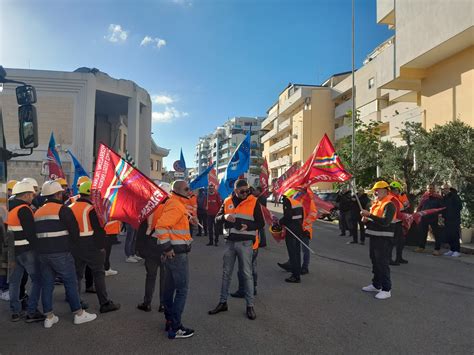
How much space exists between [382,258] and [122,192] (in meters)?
4.32

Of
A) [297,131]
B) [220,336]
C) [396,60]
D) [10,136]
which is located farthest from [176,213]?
[297,131]

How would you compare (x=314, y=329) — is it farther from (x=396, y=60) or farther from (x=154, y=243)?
(x=396, y=60)

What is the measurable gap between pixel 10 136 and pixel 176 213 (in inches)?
699

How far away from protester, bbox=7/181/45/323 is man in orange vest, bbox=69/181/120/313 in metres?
0.56

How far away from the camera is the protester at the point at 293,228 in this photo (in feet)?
22.8

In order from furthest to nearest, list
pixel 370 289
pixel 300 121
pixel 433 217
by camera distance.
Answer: pixel 300 121 → pixel 433 217 → pixel 370 289

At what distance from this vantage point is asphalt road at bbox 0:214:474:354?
4113 millimetres

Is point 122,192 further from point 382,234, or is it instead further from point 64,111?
point 64,111

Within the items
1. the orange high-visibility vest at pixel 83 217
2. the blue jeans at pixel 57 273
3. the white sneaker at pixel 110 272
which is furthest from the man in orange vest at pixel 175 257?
the white sneaker at pixel 110 272

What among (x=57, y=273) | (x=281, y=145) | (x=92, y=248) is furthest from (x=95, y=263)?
(x=281, y=145)

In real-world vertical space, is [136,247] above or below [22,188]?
below

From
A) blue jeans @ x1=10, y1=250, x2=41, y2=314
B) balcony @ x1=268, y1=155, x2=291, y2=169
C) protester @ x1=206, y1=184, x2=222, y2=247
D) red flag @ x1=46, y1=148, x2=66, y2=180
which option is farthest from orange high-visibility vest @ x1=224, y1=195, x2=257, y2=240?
balcony @ x1=268, y1=155, x2=291, y2=169

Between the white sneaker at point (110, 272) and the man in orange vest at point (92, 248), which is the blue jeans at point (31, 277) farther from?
the white sneaker at point (110, 272)

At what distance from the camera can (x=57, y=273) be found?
15.8 feet
